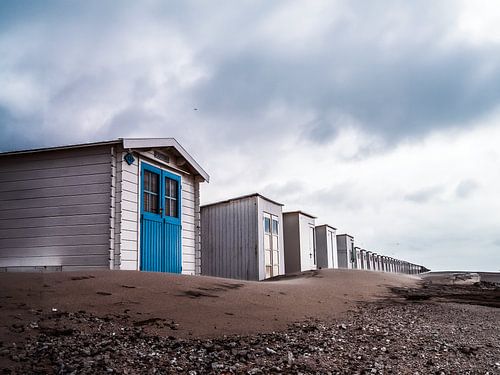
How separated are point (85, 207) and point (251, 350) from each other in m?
7.04

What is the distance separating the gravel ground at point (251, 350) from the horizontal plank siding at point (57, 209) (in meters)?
5.33

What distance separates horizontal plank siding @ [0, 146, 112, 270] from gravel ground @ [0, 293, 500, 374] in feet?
17.5

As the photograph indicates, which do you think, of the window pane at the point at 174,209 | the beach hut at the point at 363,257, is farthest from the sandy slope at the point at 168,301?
the beach hut at the point at 363,257

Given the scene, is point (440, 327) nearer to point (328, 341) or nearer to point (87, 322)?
point (328, 341)

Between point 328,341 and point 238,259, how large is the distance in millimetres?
12255

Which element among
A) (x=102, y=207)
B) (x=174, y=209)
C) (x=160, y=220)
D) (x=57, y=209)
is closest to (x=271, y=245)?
(x=174, y=209)

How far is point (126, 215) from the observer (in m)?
10.4

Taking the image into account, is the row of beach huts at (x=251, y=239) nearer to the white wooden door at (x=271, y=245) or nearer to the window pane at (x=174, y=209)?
the white wooden door at (x=271, y=245)

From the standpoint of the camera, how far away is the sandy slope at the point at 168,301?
5.24 meters

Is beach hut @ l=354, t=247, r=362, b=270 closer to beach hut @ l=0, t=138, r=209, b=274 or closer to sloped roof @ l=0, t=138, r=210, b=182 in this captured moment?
sloped roof @ l=0, t=138, r=210, b=182

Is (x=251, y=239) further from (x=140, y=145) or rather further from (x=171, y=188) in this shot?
(x=140, y=145)

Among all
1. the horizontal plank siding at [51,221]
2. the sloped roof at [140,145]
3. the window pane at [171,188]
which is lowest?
the horizontal plank siding at [51,221]

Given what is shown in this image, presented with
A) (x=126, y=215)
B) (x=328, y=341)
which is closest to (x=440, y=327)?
(x=328, y=341)

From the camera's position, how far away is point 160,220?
38.6 feet
